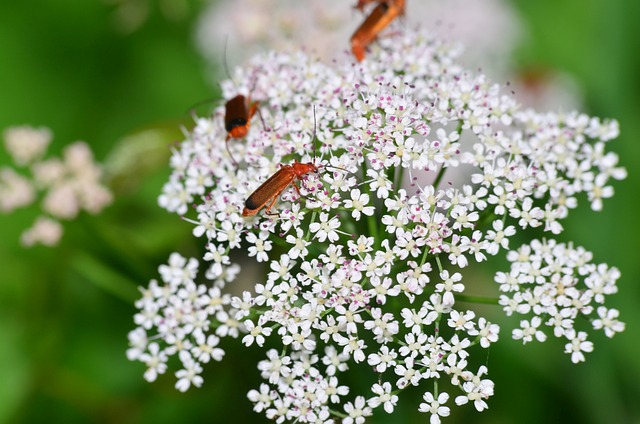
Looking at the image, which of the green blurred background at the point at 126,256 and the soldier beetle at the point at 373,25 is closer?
the soldier beetle at the point at 373,25

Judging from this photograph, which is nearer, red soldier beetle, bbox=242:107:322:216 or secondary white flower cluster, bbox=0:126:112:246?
red soldier beetle, bbox=242:107:322:216

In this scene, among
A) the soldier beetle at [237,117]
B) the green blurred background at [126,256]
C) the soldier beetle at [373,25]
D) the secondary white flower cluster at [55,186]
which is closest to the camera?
the soldier beetle at [237,117]

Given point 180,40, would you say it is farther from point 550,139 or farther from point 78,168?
point 550,139

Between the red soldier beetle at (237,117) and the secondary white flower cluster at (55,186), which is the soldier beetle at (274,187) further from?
the secondary white flower cluster at (55,186)

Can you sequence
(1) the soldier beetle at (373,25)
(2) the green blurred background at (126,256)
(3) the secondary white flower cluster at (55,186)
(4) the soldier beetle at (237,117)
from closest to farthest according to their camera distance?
1. (4) the soldier beetle at (237,117)
2. (1) the soldier beetle at (373,25)
3. (3) the secondary white flower cluster at (55,186)
4. (2) the green blurred background at (126,256)

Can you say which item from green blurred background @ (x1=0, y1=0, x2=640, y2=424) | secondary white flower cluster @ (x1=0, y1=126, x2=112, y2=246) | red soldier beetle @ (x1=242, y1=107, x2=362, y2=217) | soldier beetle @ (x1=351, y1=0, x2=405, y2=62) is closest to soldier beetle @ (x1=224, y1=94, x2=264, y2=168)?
red soldier beetle @ (x1=242, y1=107, x2=362, y2=217)

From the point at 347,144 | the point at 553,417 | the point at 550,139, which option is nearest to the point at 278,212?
the point at 347,144

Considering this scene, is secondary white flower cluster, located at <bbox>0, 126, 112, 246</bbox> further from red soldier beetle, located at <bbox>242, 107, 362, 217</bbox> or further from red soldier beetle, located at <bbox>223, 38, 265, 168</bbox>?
red soldier beetle, located at <bbox>242, 107, 362, 217</bbox>

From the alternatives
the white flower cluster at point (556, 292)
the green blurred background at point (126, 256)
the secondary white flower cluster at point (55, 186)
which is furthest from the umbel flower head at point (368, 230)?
the secondary white flower cluster at point (55, 186)
